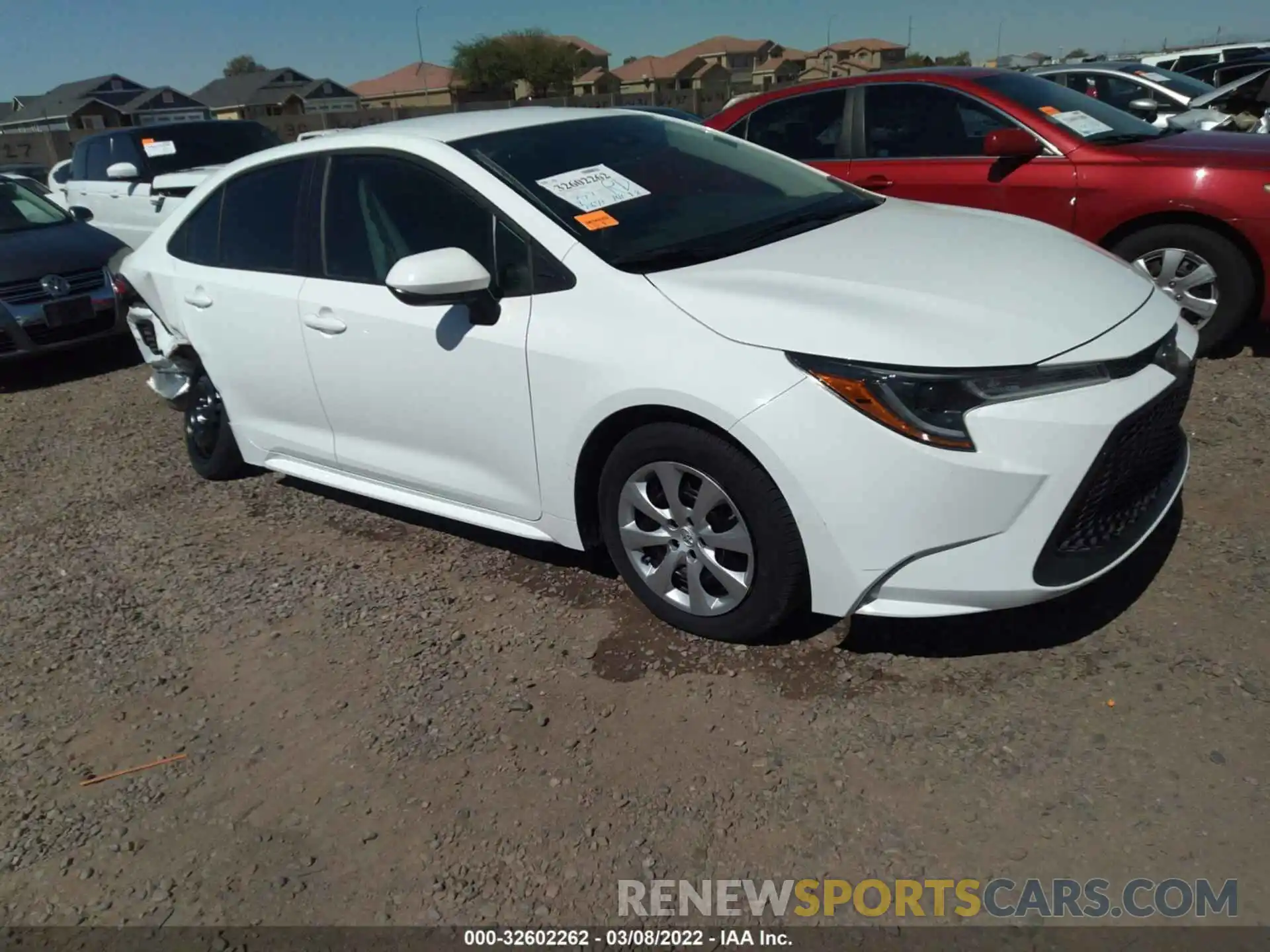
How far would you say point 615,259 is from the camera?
3029mm

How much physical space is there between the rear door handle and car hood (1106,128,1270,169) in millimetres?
4163

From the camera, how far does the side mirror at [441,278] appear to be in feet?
9.84

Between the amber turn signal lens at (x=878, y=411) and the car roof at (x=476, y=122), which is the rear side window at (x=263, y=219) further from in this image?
the amber turn signal lens at (x=878, y=411)

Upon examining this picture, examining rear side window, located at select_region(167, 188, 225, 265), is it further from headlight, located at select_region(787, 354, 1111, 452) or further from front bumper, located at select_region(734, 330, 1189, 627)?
headlight, located at select_region(787, 354, 1111, 452)

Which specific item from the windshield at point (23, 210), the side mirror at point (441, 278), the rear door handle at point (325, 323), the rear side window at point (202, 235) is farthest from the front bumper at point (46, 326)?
the side mirror at point (441, 278)

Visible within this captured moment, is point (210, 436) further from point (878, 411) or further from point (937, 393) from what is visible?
point (937, 393)

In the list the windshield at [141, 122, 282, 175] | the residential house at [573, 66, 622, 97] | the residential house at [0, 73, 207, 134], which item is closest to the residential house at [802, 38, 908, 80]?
the residential house at [573, 66, 622, 97]

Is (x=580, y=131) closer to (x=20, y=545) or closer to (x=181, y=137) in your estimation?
(x=20, y=545)

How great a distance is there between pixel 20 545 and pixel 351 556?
172 centimetres

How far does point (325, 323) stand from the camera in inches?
144

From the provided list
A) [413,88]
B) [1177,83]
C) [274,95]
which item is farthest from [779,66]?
[1177,83]

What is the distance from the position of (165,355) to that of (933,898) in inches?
165

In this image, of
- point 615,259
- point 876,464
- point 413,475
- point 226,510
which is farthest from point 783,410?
point 226,510

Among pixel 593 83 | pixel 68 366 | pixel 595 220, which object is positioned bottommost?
pixel 593 83
